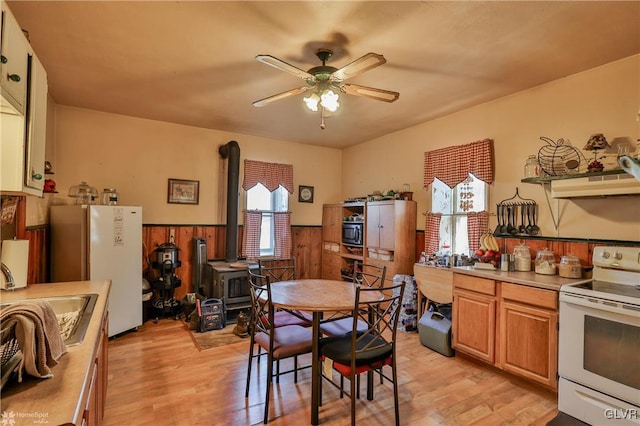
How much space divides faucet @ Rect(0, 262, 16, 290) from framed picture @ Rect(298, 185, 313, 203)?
3906 millimetres

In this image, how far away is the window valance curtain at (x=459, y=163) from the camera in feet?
11.5

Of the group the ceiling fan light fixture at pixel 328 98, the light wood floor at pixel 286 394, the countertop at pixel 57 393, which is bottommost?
the light wood floor at pixel 286 394

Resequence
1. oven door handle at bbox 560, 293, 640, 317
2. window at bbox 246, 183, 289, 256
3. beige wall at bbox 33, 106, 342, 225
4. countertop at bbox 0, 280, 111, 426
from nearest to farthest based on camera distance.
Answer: countertop at bbox 0, 280, 111, 426 → oven door handle at bbox 560, 293, 640, 317 → beige wall at bbox 33, 106, 342, 225 → window at bbox 246, 183, 289, 256

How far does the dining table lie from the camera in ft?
6.85

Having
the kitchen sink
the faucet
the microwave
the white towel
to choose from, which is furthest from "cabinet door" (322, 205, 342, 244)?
the white towel

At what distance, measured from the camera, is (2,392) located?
935 millimetres

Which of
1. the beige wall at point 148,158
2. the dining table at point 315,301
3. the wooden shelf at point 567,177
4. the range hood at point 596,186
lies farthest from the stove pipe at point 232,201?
the range hood at point 596,186

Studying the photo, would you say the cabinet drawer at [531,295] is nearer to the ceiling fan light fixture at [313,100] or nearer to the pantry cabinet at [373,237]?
the pantry cabinet at [373,237]

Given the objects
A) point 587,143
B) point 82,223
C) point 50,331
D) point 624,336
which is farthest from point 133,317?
point 587,143

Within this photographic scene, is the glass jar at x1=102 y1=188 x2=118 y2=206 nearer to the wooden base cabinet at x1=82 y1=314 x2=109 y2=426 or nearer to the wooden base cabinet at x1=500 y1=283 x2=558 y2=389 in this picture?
the wooden base cabinet at x1=82 y1=314 x2=109 y2=426

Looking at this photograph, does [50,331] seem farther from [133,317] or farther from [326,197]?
[326,197]

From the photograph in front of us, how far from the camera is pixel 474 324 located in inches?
117

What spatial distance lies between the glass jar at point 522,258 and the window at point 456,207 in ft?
2.15

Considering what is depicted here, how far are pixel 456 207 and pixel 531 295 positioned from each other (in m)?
1.58
